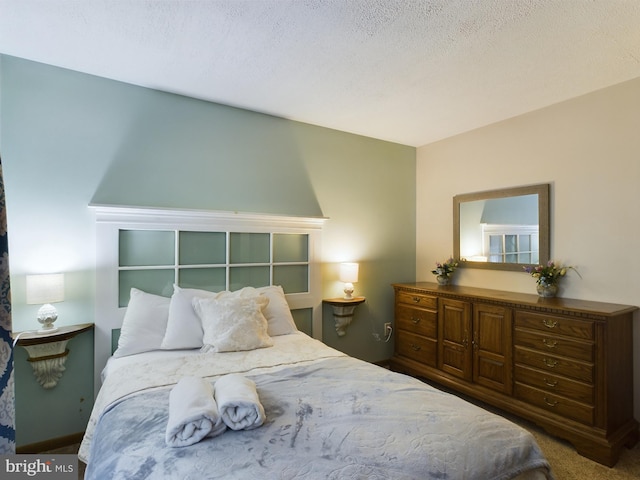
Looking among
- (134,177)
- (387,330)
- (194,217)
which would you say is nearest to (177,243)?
(194,217)

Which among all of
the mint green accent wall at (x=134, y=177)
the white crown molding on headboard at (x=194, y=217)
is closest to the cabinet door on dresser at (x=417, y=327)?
the mint green accent wall at (x=134, y=177)

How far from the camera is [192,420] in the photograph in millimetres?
1225

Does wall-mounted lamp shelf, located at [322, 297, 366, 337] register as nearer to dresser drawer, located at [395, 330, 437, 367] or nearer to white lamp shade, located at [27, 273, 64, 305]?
dresser drawer, located at [395, 330, 437, 367]

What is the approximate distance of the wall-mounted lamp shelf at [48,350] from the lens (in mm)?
2084

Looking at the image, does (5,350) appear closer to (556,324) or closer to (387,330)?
(556,324)

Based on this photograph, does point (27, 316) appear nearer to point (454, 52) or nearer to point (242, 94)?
point (242, 94)

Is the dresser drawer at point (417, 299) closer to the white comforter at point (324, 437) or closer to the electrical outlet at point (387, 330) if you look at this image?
the electrical outlet at point (387, 330)

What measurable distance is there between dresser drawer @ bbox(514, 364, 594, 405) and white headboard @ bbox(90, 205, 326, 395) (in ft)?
5.78

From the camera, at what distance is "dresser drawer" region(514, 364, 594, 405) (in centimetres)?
228

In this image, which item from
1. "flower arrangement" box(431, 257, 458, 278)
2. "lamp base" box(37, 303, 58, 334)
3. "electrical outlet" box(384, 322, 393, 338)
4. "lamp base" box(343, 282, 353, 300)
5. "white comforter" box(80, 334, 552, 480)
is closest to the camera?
"white comforter" box(80, 334, 552, 480)

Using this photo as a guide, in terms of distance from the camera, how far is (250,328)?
92.7 inches

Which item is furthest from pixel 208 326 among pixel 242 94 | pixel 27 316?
pixel 242 94

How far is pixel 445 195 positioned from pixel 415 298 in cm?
126

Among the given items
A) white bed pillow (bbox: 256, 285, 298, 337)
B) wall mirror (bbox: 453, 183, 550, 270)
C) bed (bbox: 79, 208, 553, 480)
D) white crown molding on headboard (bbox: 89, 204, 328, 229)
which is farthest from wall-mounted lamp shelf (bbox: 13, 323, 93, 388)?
wall mirror (bbox: 453, 183, 550, 270)
